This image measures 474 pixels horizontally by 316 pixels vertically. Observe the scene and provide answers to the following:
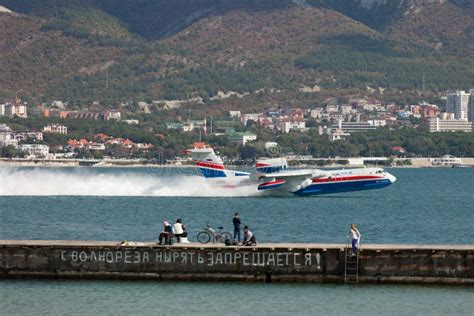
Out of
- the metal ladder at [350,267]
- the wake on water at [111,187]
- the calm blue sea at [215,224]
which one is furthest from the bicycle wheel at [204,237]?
the wake on water at [111,187]

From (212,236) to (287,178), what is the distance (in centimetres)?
6300

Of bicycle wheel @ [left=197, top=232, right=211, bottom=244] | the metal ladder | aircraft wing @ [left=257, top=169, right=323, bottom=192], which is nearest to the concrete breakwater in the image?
the metal ladder

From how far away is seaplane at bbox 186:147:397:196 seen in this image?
127m

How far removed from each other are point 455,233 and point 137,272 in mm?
34833

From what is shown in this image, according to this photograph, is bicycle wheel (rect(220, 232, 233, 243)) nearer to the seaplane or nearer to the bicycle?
the bicycle

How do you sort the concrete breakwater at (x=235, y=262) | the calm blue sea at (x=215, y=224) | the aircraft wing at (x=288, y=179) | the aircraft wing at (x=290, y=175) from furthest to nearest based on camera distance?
the aircraft wing at (x=288, y=179) → the aircraft wing at (x=290, y=175) → the concrete breakwater at (x=235, y=262) → the calm blue sea at (x=215, y=224)

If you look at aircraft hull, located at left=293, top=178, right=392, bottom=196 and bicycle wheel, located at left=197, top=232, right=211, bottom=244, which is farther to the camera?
aircraft hull, located at left=293, top=178, right=392, bottom=196

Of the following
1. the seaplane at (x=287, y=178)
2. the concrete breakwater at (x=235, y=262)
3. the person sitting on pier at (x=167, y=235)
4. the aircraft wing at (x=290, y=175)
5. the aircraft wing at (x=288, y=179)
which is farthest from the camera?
the aircraft wing at (x=288, y=179)

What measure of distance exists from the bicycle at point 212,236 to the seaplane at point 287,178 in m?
59.9

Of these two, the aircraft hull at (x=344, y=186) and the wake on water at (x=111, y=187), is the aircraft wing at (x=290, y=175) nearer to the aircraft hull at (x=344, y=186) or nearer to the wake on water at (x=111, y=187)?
the aircraft hull at (x=344, y=186)

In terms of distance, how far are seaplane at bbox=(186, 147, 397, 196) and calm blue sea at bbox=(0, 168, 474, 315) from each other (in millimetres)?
972

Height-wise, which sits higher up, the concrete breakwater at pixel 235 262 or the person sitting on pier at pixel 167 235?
the person sitting on pier at pixel 167 235

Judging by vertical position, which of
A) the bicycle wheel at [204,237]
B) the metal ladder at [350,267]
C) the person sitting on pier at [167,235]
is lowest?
the metal ladder at [350,267]

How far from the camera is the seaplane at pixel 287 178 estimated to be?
127000 millimetres
